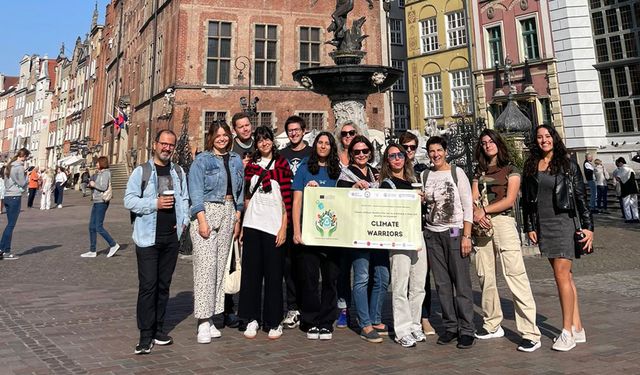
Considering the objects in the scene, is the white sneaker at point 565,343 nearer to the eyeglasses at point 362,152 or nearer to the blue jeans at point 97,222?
the eyeglasses at point 362,152

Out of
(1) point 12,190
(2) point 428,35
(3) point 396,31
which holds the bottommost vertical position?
(1) point 12,190

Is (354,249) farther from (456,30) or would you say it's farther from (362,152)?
(456,30)

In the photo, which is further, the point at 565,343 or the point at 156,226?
the point at 156,226

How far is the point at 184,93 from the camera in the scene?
2970cm

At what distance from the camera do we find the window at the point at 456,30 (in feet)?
96.1

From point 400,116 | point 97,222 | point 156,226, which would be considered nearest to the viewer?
point 156,226

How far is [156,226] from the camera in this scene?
172 inches

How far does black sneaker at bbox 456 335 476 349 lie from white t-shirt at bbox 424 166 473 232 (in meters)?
1.00

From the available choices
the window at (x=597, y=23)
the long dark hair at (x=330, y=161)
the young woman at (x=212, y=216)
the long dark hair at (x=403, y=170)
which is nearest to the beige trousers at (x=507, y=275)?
the long dark hair at (x=403, y=170)

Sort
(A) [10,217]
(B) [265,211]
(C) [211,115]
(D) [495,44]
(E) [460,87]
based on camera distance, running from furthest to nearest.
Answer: (C) [211,115] < (E) [460,87] < (D) [495,44] < (A) [10,217] < (B) [265,211]

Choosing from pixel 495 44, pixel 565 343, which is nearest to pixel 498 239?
pixel 565 343

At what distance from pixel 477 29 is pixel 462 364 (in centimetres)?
2784

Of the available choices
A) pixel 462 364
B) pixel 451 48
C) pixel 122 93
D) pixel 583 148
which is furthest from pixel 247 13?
pixel 462 364

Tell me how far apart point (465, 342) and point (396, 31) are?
127 ft
